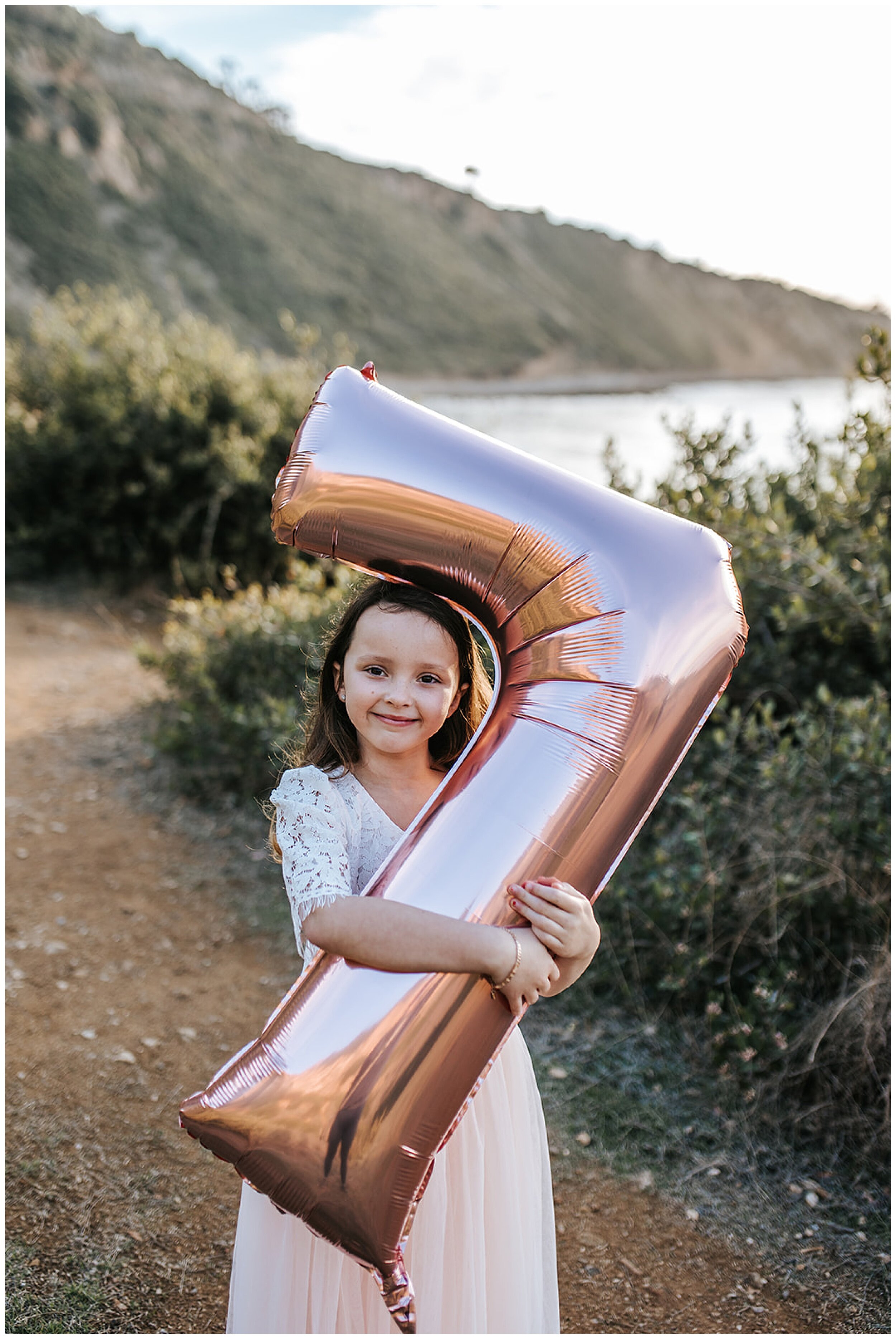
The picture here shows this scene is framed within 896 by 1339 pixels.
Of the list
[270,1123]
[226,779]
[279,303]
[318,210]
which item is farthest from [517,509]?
[318,210]

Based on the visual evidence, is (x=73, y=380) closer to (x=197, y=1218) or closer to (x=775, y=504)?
(x=775, y=504)

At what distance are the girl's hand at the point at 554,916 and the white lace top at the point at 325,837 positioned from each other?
0.79ft

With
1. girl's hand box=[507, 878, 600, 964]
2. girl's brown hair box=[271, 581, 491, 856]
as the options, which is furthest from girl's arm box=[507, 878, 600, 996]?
girl's brown hair box=[271, 581, 491, 856]

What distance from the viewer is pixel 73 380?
7.46m

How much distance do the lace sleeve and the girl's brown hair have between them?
0.22 feet

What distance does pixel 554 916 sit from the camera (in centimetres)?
123

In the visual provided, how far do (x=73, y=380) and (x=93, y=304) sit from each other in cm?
128

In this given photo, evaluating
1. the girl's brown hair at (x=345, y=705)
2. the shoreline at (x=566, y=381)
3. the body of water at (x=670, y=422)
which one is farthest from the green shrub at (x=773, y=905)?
the shoreline at (x=566, y=381)

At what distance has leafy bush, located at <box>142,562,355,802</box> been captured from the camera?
13.7 feet

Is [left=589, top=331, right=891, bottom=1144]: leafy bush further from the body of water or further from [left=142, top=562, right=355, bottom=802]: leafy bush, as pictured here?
[left=142, top=562, right=355, bottom=802]: leafy bush

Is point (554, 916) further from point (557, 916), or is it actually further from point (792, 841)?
point (792, 841)

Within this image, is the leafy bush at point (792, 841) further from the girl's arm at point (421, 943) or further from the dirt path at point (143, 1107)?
the girl's arm at point (421, 943)

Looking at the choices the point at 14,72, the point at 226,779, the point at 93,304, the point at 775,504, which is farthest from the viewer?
the point at 14,72

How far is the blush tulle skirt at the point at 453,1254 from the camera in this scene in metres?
1.41
